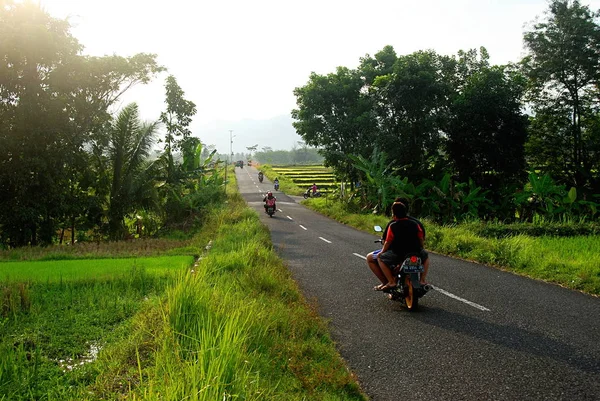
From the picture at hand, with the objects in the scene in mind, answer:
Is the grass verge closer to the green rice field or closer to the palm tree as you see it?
the green rice field

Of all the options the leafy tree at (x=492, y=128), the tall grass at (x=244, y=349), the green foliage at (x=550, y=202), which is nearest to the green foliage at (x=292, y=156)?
the leafy tree at (x=492, y=128)

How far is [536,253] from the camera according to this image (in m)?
11.1

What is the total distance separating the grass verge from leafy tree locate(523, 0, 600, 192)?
37.1 ft

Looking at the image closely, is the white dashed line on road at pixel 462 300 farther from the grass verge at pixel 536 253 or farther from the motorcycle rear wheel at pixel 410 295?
the grass verge at pixel 536 253

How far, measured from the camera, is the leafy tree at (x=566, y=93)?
72.4ft

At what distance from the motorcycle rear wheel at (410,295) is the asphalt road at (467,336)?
0.39ft

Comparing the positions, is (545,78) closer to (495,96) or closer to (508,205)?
(495,96)

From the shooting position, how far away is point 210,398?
2.82 m

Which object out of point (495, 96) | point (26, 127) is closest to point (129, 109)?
point (26, 127)

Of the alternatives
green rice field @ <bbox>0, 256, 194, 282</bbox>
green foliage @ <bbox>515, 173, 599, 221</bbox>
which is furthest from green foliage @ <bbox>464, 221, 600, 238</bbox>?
green rice field @ <bbox>0, 256, 194, 282</bbox>

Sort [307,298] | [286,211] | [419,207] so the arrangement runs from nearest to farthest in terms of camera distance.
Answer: [307,298], [419,207], [286,211]

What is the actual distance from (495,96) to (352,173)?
11708 millimetres

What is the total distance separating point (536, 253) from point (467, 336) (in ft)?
21.1

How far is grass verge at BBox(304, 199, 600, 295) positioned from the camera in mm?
9133
